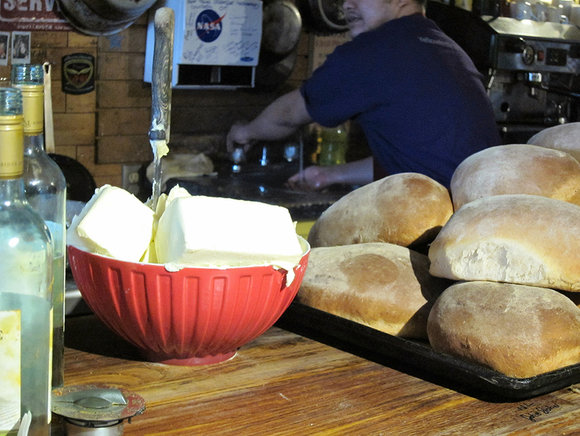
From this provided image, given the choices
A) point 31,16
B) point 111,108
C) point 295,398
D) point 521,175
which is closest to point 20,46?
point 31,16

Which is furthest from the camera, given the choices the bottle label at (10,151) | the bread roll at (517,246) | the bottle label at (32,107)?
the bread roll at (517,246)

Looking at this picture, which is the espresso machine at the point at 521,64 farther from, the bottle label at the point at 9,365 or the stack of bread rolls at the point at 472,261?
the bottle label at the point at 9,365

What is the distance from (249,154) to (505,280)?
2.71m

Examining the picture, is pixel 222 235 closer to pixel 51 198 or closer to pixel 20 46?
pixel 51 198

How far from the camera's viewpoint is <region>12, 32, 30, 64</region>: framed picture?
121 inches

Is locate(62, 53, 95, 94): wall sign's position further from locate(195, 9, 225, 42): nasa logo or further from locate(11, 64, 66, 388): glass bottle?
locate(11, 64, 66, 388): glass bottle

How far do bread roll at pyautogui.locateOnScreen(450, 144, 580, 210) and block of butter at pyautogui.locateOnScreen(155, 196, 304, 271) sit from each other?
512 mm

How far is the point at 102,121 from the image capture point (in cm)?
339

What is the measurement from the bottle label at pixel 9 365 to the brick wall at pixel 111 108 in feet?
8.52

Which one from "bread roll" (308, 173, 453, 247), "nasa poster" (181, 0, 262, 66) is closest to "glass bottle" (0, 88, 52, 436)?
"bread roll" (308, 173, 453, 247)

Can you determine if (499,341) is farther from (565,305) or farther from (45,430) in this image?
(45,430)

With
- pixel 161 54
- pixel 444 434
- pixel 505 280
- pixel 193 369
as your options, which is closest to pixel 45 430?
pixel 193 369

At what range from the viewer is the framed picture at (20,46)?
308 cm

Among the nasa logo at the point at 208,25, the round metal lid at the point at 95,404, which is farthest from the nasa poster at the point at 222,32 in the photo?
the round metal lid at the point at 95,404
